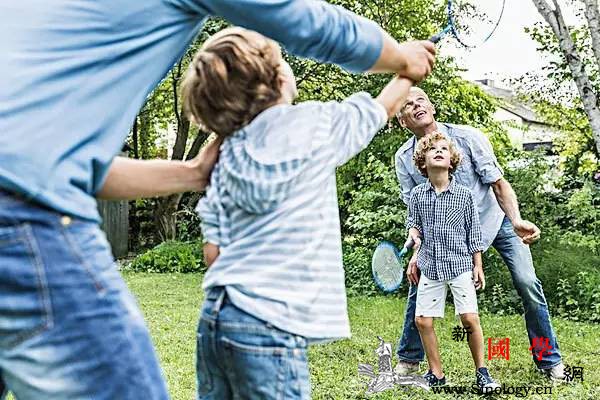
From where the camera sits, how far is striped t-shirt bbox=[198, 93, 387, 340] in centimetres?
195

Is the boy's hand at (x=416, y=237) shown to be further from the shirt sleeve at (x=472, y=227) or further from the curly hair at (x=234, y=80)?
the curly hair at (x=234, y=80)

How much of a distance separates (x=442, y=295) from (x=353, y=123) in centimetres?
312

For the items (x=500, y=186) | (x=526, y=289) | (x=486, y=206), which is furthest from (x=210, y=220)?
(x=526, y=289)

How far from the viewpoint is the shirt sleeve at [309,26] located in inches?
71.7

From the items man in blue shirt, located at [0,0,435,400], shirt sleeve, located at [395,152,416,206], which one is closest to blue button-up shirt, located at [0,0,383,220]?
man in blue shirt, located at [0,0,435,400]

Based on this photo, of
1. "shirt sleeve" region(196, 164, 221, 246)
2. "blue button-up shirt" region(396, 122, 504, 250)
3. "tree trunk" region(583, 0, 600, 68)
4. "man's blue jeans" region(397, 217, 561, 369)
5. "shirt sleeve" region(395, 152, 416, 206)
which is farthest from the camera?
"tree trunk" region(583, 0, 600, 68)

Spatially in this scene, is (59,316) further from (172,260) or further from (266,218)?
(172,260)

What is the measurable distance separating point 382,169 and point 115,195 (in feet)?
25.8

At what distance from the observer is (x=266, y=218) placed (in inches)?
77.9

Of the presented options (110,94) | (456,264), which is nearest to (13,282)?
(110,94)

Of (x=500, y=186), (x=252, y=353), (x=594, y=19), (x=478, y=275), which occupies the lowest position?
(x=478, y=275)

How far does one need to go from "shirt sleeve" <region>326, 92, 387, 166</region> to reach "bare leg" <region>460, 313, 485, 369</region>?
9.78 ft

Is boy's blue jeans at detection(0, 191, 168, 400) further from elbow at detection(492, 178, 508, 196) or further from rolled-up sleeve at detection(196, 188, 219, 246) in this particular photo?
elbow at detection(492, 178, 508, 196)

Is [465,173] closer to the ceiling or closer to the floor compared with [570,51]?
closer to the floor
